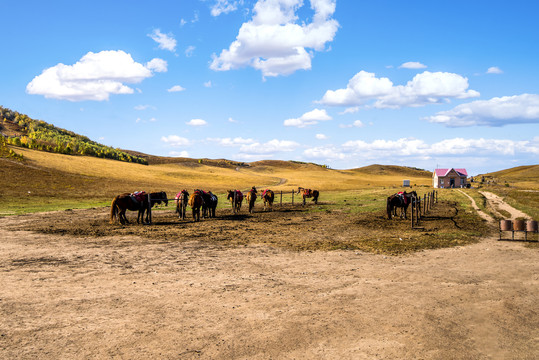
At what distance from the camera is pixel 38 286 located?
9.05 metres

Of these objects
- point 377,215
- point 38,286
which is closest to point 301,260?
point 38,286

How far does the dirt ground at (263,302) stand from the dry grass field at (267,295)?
0.11 ft

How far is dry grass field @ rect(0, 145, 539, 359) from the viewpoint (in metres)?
6.23

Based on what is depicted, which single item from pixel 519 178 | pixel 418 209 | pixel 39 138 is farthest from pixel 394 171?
pixel 418 209

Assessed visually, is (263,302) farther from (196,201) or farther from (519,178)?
(519,178)

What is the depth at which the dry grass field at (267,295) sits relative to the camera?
623 centimetres

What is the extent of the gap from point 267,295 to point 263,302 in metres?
0.46

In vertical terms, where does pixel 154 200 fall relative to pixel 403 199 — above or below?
below

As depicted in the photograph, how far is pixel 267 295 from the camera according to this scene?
8625mm

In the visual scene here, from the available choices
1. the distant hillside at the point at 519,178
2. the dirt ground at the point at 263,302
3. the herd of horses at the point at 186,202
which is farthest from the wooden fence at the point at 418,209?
the distant hillside at the point at 519,178

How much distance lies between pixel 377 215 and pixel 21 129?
314 feet

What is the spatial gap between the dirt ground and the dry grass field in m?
0.03

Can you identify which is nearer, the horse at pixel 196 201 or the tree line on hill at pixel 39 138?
the horse at pixel 196 201

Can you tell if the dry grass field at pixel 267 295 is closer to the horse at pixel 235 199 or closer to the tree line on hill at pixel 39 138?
the horse at pixel 235 199
